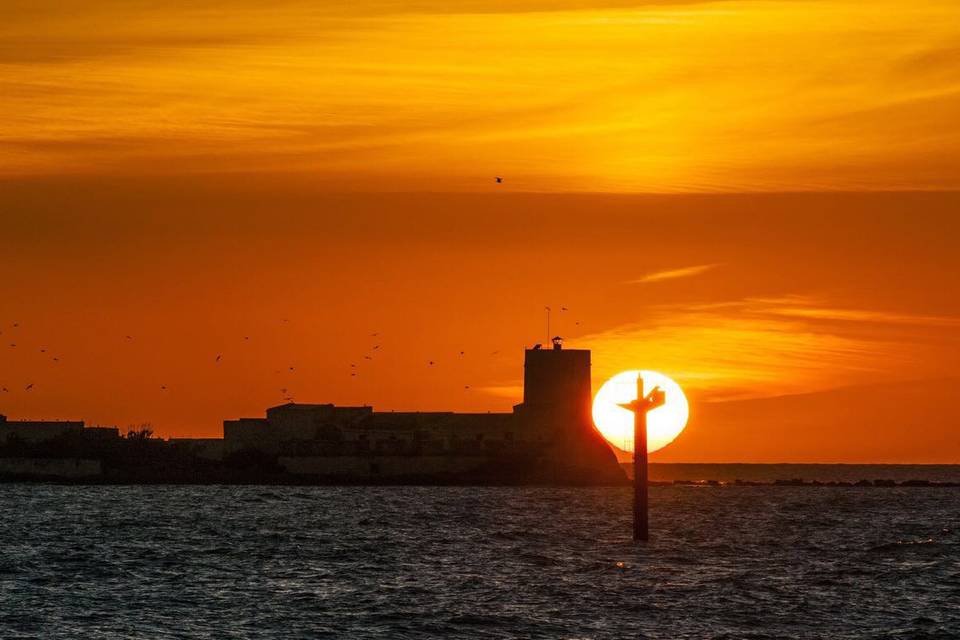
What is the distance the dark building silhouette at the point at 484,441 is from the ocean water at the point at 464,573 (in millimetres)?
49824

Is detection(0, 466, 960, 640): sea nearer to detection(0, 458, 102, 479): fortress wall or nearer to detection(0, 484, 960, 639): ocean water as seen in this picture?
detection(0, 484, 960, 639): ocean water

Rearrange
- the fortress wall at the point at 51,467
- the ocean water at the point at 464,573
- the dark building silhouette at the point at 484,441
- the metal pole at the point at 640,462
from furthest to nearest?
the fortress wall at the point at 51,467 → the dark building silhouette at the point at 484,441 → the metal pole at the point at 640,462 → the ocean water at the point at 464,573

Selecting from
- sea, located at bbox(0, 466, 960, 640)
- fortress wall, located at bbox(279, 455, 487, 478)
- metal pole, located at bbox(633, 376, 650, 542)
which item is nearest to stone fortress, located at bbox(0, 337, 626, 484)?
fortress wall, located at bbox(279, 455, 487, 478)

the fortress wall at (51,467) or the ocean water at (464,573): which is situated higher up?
the fortress wall at (51,467)

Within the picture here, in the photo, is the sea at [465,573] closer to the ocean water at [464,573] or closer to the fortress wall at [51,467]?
the ocean water at [464,573]

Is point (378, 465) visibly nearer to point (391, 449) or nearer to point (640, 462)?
point (391, 449)

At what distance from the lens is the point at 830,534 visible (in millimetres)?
88562

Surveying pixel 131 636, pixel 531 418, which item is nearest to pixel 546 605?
pixel 131 636

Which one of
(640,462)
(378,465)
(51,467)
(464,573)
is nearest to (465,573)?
(464,573)

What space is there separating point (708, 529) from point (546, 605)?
40.5 meters

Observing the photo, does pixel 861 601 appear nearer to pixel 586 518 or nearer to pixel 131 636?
pixel 131 636

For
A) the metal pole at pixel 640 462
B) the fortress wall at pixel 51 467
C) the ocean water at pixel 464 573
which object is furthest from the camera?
the fortress wall at pixel 51 467

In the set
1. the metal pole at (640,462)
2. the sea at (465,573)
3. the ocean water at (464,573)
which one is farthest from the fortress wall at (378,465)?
the metal pole at (640,462)

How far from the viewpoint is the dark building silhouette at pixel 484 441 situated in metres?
160
